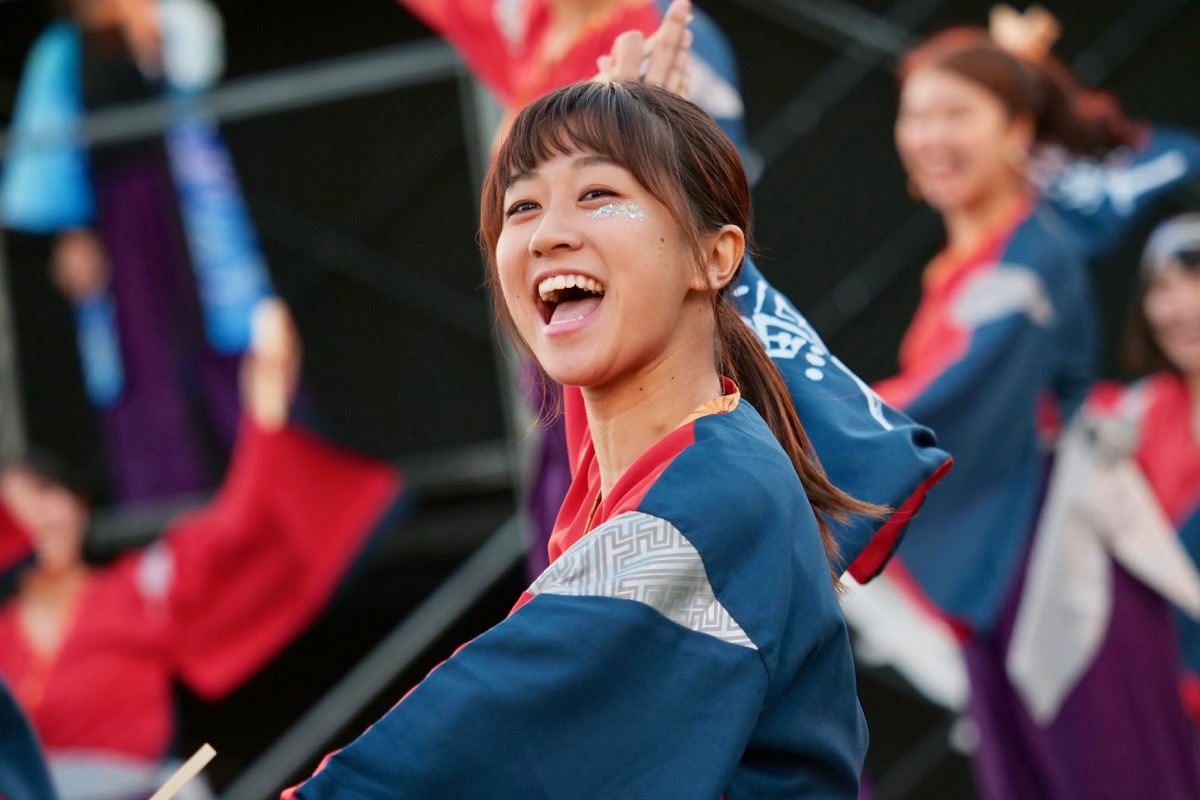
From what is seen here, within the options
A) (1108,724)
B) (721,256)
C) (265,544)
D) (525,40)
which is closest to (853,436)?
(721,256)

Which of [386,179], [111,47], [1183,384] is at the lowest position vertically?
[1183,384]

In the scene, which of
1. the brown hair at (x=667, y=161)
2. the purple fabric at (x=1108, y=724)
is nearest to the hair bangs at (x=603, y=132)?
the brown hair at (x=667, y=161)

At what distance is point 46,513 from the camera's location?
11.3 ft

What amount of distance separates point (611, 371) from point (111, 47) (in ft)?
9.06

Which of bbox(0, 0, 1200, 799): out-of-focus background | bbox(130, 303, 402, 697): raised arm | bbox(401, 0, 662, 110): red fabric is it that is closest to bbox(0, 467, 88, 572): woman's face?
bbox(0, 0, 1200, 799): out-of-focus background

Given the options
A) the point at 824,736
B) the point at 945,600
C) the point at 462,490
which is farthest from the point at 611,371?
the point at 462,490

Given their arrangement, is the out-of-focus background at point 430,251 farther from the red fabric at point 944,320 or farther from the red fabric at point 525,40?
the red fabric at point 525,40

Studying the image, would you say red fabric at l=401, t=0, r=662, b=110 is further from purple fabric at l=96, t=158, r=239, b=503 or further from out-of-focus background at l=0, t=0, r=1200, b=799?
purple fabric at l=96, t=158, r=239, b=503

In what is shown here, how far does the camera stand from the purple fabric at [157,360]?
11.8 ft

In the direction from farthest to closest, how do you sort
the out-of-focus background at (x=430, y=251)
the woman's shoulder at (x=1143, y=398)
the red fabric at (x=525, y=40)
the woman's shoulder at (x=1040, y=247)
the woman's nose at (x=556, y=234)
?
the out-of-focus background at (x=430, y=251) → the woman's shoulder at (x=1143, y=398) → the woman's shoulder at (x=1040, y=247) → the red fabric at (x=525, y=40) → the woman's nose at (x=556, y=234)

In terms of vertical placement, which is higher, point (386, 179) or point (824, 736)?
point (386, 179)

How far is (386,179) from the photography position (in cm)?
365

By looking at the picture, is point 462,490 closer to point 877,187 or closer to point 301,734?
point 301,734

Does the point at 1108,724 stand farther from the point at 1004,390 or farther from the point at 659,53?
the point at 659,53
